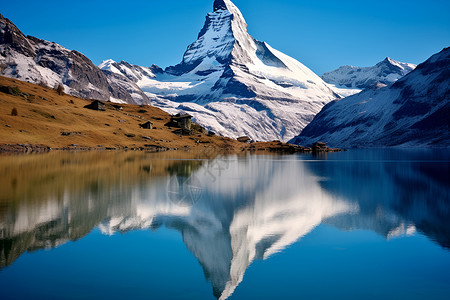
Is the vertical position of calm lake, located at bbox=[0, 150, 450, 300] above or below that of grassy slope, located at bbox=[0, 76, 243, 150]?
below

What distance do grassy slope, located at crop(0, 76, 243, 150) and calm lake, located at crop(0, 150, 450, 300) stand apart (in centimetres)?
7902

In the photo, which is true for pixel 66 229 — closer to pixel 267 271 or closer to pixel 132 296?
pixel 132 296

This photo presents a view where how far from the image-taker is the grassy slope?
113125mm

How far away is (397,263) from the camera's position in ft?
62.8

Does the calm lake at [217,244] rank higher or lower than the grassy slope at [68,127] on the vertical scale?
lower

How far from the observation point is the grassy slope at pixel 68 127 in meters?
113

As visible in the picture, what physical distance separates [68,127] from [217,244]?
124 m

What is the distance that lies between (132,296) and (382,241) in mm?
15866

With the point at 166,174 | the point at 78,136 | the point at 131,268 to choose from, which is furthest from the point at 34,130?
the point at 131,268

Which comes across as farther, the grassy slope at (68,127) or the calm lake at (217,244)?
the grassy slope at (68,127)

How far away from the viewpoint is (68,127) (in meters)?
133

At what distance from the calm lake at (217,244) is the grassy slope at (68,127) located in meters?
79.0

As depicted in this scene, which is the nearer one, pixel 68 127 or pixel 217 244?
pixel 217 244

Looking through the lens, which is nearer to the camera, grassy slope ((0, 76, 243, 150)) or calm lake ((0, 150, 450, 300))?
calm lake ((0, 150, 450, 300))
